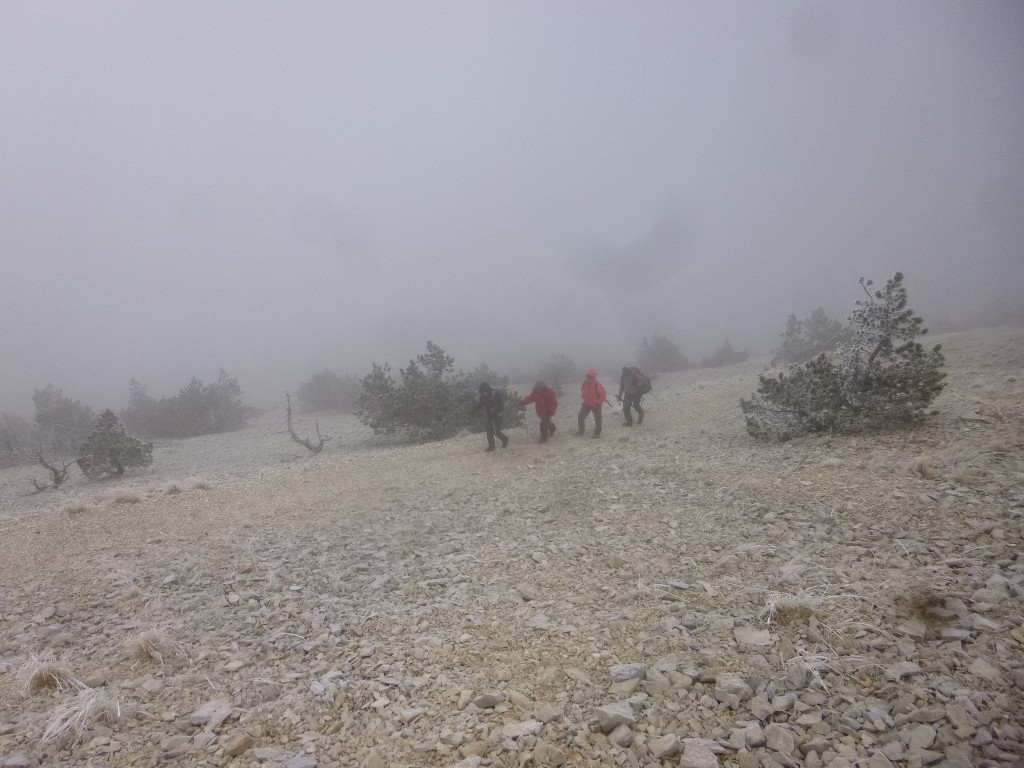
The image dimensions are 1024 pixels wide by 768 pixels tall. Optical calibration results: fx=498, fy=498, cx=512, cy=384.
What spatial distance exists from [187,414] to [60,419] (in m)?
5.87

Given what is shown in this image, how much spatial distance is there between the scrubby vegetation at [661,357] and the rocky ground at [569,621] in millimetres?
22691

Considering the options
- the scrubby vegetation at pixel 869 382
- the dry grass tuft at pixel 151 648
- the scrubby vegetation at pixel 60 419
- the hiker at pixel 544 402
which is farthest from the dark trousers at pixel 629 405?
the scrubby vegetation at pixel 60 419

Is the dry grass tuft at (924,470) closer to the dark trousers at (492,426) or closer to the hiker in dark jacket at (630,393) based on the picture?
the hiker in dark jacket at (630,393)

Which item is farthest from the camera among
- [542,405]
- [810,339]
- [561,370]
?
[561,370]

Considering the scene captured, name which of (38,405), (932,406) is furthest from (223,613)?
(38,405)

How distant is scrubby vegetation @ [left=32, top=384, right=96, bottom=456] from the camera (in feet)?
73.6

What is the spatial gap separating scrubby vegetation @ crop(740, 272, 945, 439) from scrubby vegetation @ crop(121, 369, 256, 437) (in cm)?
2648

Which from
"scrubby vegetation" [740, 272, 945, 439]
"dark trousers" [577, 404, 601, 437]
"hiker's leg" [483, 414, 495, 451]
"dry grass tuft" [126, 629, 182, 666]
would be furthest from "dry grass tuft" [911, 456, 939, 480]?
"hiker's leg" [483, 414, 495, 451]

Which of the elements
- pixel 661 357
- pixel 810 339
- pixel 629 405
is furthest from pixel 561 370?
pixel 629 405

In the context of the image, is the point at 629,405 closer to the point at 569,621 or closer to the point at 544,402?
the point at 544,402

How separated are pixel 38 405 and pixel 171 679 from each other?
3162cm

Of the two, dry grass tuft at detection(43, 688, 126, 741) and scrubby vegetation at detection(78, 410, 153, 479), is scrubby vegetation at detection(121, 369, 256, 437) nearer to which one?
scrubby vegetation at detection(78, 410, 153, 479)

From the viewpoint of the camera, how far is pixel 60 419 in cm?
2508

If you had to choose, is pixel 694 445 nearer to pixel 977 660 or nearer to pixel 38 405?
pixel 977 660
